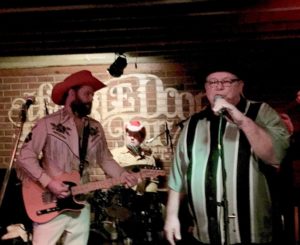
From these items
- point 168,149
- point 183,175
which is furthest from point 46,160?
point 168,149

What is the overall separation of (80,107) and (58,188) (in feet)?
2.76

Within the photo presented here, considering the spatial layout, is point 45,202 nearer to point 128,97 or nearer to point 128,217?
point 128,217

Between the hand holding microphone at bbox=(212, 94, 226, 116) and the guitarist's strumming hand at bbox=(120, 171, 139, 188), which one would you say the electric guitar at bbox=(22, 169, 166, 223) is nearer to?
the guitarist's strumming hand at bbox=(120, 171, 139, 188)

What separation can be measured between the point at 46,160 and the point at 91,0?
5.18 feet

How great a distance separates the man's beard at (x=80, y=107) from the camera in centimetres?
515

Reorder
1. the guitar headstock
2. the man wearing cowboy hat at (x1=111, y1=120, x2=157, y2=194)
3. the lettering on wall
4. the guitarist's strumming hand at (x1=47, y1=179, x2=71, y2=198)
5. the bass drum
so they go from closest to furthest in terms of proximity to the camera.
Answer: the guitarist's strumming hand at (x1=47, y1=179, x2=71, y2=198)
the guitar headstock
the bass drum
the man wearing cowboy hat at (x1=111, y1=120, x2=157, y2=194)
the lettering on wall

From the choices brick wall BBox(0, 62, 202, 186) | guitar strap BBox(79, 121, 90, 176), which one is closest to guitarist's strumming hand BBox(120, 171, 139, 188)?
guitar strap BBox(79, 121, 90, 176)

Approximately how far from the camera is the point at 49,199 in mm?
4977

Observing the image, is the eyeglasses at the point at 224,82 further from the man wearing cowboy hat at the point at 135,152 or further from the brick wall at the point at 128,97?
the brick wall at the point at 128,97

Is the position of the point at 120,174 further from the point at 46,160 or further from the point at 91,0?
the point at 91,0

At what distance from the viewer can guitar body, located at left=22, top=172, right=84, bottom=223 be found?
4906 mm

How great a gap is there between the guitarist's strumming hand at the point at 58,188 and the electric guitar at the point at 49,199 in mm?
45

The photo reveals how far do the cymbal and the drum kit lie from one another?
0.03 ft

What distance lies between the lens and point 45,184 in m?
4.82
